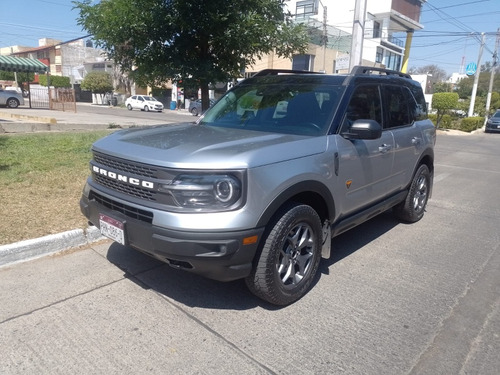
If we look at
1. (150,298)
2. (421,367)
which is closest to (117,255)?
(150,298)

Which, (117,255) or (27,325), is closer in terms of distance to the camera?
(27,325)

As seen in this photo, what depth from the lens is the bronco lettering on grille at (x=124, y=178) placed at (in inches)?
114

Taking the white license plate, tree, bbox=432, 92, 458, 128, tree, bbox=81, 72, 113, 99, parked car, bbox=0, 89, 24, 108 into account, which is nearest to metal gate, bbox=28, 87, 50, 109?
parked car, bbox=0, 89, 24, 108

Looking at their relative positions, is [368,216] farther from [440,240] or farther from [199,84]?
[199,84]

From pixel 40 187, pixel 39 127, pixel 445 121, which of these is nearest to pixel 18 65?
pixel 39 127

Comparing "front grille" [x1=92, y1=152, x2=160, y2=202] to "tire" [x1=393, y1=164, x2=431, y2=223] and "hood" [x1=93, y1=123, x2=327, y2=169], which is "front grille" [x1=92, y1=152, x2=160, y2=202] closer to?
"hood" [x1=93, y1=123, x2=327, y2=169]

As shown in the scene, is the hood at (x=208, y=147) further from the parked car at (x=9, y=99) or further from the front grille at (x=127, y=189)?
the parked car at (x=9, y=99)

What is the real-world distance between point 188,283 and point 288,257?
0.99 metres

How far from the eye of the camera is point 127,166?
122 inches

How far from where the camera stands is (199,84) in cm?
703

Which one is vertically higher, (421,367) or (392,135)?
(392,135)

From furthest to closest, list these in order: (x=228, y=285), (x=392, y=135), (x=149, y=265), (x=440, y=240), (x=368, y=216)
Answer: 1. (x=440, y=240)
2. (x=392, y=135)
3. (x=368, y=216)
4. (x=149, y=265)
5. (x=228, y=285)

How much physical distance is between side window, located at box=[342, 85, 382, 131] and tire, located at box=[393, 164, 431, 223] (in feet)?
4.71

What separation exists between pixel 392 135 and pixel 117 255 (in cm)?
327
